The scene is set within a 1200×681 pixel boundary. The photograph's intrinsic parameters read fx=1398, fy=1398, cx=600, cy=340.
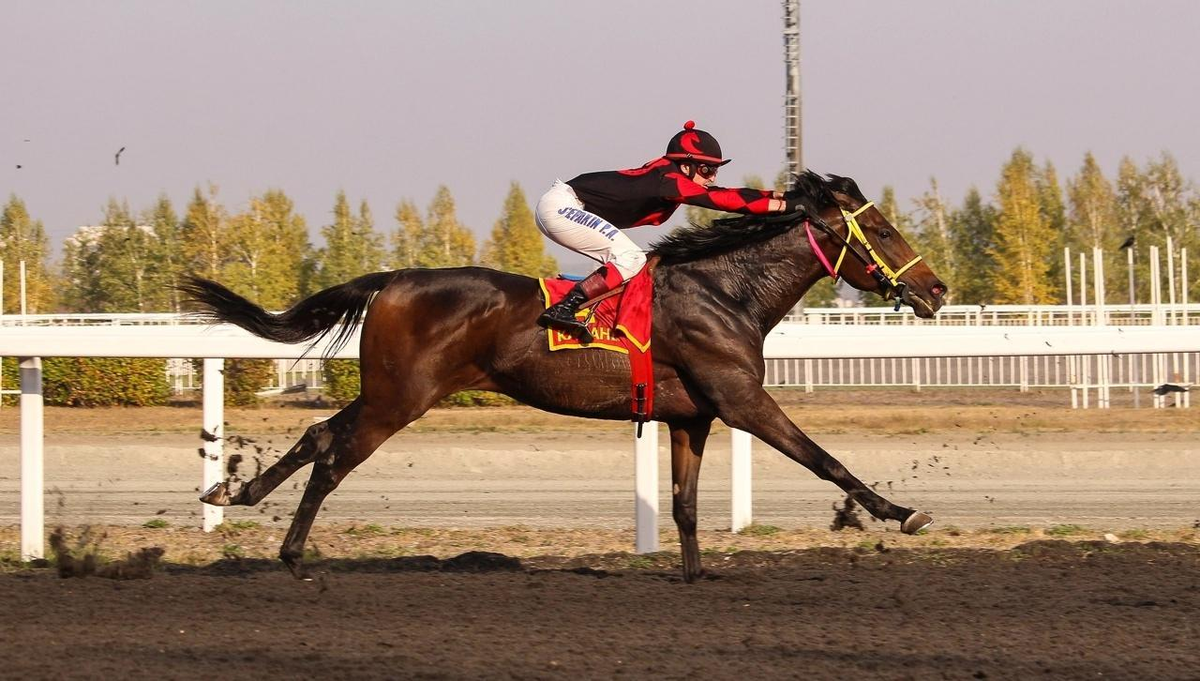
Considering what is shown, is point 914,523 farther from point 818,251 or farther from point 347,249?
point 347,249

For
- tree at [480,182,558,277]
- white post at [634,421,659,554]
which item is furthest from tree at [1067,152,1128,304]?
white post at [634,421,659,554]

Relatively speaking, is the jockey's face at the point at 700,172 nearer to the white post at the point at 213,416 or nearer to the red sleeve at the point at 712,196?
the red sleeve at the point at 712,196

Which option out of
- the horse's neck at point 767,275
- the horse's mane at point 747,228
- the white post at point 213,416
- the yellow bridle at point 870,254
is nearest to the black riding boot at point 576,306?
the horse's mane at point 747,228

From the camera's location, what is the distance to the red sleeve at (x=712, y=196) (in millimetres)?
6012

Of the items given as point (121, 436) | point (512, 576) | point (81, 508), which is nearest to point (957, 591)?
point (512, 576)

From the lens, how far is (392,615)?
16.2ft

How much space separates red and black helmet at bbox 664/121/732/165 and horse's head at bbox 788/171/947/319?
0.46m

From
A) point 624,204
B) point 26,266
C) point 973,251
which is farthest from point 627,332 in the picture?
point 973,251

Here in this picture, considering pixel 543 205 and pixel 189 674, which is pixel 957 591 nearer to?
pixel 543 205

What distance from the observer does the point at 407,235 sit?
4234 cm

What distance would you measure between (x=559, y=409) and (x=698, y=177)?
1211mm

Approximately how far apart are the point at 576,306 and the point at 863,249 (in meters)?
1.39

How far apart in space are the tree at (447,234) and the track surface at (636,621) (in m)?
32.6

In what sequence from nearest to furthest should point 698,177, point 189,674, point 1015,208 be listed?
point 189,674 < point 698,177 < point 1015,208
